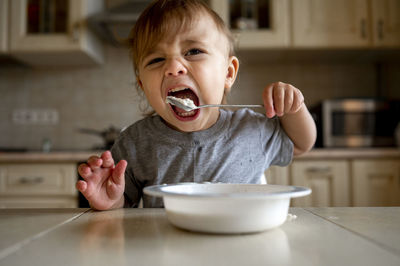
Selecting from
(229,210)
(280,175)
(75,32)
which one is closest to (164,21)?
(229,210)

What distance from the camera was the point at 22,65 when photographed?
2541mm

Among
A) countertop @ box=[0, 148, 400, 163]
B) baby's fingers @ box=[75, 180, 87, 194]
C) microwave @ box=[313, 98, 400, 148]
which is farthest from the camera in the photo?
microwave @ box=[313, 98, 400, 148]

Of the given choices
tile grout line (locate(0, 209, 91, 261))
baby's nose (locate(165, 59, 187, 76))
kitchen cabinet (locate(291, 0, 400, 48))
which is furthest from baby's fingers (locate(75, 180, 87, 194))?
kitchen cabinet (locate(291, 0, 400, 48))

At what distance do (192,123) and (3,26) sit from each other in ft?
6.24

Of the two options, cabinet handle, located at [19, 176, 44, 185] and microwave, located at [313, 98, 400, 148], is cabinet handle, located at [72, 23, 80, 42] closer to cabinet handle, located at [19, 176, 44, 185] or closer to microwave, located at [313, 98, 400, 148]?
cabinet handle, located at [19, 176, 44, 185]

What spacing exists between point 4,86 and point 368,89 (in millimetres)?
2554

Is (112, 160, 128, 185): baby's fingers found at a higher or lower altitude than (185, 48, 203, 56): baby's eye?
lower

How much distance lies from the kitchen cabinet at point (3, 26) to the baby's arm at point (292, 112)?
1937mm

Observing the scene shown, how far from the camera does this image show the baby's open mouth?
0.85 m

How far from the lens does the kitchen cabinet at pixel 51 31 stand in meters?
2.16

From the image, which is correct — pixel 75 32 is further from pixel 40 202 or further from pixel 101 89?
pixel 40 202

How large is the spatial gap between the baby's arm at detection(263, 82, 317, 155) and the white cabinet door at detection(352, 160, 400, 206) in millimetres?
1067

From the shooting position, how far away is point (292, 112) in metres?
0.73

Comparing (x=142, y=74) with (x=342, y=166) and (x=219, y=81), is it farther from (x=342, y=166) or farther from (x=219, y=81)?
(x=342, y=166)
